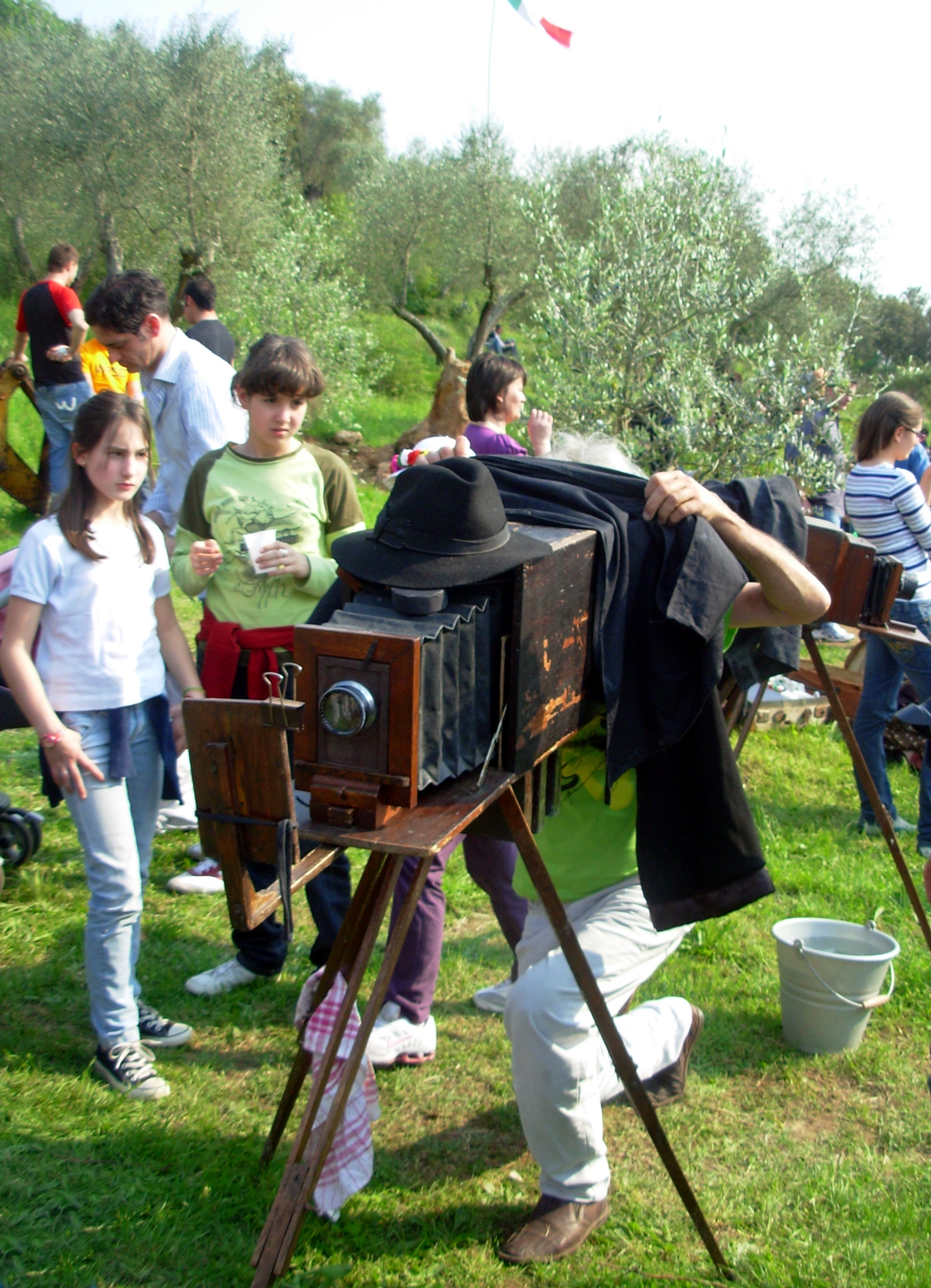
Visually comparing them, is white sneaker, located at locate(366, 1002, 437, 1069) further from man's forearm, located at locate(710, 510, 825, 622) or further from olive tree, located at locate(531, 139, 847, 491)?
olive tree, located at locate(531, 139, 847, 491)

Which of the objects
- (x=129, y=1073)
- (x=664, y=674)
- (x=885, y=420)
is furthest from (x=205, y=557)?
(x=885, y=420)

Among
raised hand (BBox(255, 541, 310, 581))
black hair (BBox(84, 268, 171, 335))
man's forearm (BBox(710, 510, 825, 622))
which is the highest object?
black hair (BBox(84, 268, 171, 335))

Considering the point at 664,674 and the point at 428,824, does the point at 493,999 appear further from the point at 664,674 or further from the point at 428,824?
the point at 428,824

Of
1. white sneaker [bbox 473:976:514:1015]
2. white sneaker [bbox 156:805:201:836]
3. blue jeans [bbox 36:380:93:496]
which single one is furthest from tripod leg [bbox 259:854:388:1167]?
blue jeans [bbox 36:380:93:496]

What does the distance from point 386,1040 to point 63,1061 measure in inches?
37.1

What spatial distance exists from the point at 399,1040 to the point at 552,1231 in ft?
2.74

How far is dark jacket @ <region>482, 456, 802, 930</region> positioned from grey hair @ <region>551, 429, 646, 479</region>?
0.67ft

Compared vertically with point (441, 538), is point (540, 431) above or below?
below

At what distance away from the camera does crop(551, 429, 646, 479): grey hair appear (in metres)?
2.40

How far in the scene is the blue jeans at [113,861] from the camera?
2713 mm

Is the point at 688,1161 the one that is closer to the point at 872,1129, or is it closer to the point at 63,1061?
the point at 872,1129

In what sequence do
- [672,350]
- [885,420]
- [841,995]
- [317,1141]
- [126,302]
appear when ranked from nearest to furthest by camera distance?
[317,1141] → [841,995] → [126,302] → [885,420] → [672,350]

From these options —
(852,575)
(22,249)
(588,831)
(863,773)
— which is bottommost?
(863,773)

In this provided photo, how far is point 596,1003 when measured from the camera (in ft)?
6.77
